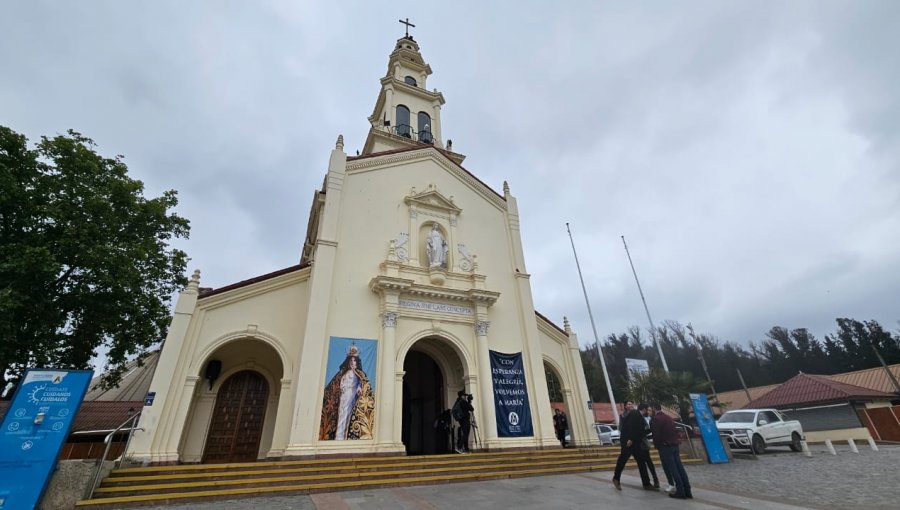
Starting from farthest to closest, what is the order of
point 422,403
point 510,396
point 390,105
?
point 390,105 < point 422,403 < point 510,396

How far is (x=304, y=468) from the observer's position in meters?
8.77

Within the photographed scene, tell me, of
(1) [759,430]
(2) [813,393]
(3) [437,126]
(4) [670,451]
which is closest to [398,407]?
(4) [670,451]

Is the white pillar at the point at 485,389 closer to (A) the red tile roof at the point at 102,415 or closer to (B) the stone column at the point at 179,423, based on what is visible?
(B) the stone column at the point at 179,423

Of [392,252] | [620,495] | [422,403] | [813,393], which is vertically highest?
[392,252]

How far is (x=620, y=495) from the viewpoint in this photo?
6.57 m

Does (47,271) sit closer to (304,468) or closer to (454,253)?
(304,468)

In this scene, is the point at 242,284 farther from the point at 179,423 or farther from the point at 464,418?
the point at 464,418

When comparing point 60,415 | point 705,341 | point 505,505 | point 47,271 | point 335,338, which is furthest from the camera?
point 705,341

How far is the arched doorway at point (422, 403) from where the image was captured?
15000mm

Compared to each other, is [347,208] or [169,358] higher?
[347,208]

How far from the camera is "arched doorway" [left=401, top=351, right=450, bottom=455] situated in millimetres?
15000

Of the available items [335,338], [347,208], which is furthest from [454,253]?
[335,338]

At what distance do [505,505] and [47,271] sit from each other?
12.9 m

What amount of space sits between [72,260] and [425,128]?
A: 16.5 meters
